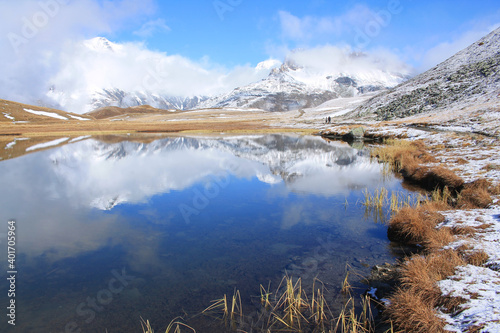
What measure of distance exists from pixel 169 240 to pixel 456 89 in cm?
6565

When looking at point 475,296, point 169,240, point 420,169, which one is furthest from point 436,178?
point 169,240

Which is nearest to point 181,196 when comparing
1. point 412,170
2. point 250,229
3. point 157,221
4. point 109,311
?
point 157,221

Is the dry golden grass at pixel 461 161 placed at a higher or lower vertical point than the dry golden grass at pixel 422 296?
higher

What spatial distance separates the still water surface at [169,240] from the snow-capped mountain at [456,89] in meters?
39.8

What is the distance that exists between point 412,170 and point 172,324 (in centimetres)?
1965

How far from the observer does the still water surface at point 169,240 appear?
7492 mm

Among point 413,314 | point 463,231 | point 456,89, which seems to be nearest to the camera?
point 413,314

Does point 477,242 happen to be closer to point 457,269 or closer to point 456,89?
point 457,269

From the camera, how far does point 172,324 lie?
6.63 meters

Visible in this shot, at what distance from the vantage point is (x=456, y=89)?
186ft

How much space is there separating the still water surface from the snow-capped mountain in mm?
39775

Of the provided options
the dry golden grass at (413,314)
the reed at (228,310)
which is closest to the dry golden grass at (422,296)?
the dry golden grass at (413,314)

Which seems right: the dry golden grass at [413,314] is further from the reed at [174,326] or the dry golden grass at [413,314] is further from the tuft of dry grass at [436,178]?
the tuft of dry grass at [436,178]

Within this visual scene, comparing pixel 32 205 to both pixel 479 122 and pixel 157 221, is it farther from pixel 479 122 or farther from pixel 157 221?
pixel 479 122
